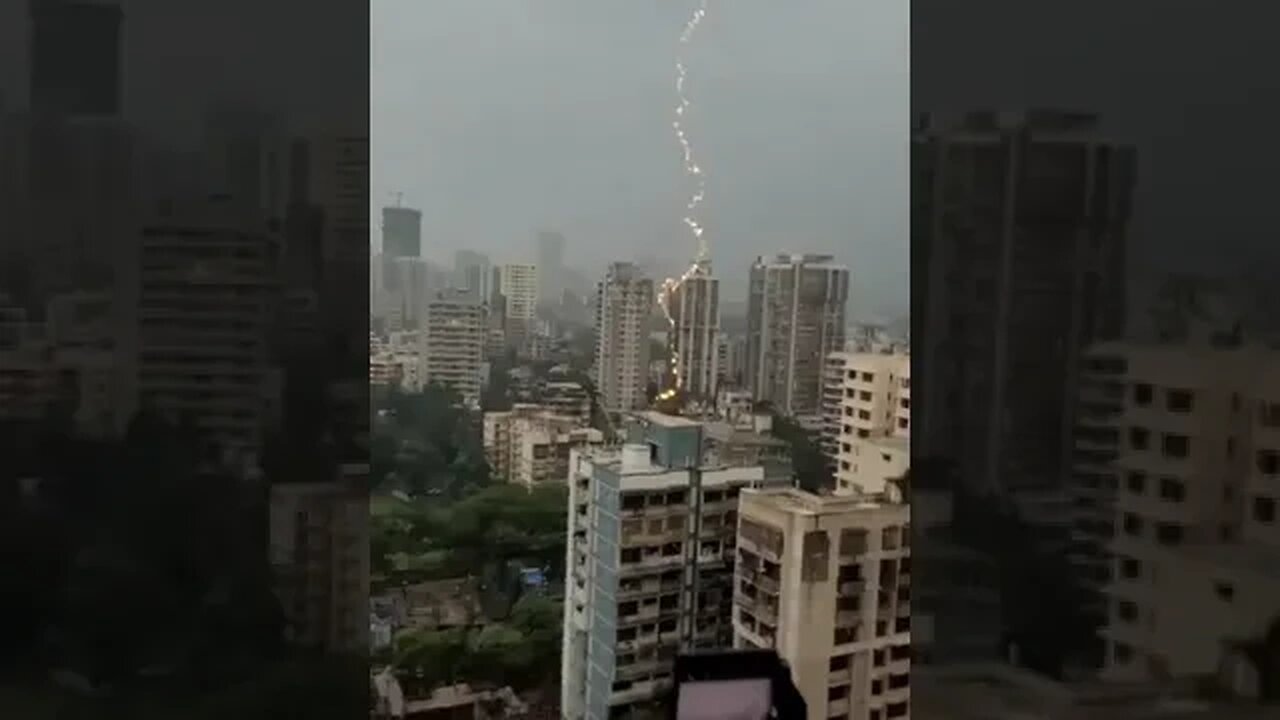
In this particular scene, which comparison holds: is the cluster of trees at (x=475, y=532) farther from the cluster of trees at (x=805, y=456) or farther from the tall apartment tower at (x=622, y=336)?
the cluster of trees at (x=805, y=456)

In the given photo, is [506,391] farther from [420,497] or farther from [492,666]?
[492,666]

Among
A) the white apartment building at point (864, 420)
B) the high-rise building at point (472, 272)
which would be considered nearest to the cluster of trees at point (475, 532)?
the high-rise building at point (472, 272)

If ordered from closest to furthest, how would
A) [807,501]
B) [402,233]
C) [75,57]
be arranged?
[75,57] → [402,233] → [807,501]

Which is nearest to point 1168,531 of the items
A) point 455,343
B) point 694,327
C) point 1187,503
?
point 1187,503

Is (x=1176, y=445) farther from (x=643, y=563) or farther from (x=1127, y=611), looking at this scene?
(x=643, y=563)

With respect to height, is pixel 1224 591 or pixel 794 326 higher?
pixel 794 326

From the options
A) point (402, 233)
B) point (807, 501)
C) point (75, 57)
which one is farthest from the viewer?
point (807, 501)

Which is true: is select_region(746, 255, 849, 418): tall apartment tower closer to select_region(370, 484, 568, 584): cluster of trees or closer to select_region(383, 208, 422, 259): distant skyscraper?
select_region(370, 484, 568, 584): cluster of trees
